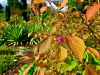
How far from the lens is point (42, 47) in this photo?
81 cm

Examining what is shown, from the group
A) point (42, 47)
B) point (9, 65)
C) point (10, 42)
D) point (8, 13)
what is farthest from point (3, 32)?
point (8, 13)

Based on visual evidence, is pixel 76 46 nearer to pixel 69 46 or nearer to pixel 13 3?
pixel 69 46

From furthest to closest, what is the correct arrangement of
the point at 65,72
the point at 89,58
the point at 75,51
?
the point at 65,72 → the point at 89,58 → the point at 75,51

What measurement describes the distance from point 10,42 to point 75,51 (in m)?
9.18

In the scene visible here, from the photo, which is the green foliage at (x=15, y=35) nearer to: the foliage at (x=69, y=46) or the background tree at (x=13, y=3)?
the foliage at (x=69, y=46)

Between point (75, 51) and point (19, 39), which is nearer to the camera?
point (75, 51)

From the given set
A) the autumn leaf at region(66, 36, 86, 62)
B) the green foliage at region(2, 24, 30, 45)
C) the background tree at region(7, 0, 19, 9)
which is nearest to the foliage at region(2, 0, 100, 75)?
the autumn leaf at region(66, 36, 86, 62)

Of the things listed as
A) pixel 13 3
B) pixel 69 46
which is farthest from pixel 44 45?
pixel 13 3

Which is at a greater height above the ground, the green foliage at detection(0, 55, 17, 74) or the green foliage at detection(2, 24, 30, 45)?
the green foliage at detection(2, 24, 30, 45)

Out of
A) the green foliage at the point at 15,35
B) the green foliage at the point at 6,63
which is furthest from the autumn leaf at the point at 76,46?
the green foliage at the point at 15,35

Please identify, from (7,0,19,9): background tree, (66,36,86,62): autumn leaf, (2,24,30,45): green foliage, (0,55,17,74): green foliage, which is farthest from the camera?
(7,0,19,9): background tree

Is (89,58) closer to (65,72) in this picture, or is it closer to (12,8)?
(65,72)

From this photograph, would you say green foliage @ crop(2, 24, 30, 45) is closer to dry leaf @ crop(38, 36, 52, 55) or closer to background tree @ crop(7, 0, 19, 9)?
dry leaf @ crop(38, 36, 52, 55)

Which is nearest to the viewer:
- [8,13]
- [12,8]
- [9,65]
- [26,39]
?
[9,65]
